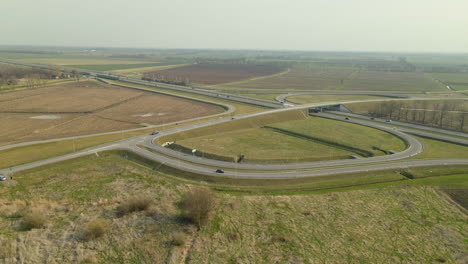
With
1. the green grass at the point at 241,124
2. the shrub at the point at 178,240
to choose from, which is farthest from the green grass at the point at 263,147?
the shrub at the point at 178,240

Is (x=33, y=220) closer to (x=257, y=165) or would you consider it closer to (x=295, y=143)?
(x=257, y=165)

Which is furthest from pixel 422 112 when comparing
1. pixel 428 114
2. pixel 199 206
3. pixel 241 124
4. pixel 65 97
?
pixel 65 97

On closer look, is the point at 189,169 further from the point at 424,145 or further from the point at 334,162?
the point at 424,145

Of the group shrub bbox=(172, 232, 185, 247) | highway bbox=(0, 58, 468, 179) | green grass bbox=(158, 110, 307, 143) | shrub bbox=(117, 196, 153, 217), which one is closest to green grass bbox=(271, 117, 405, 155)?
green grass bbox=(158, 110, 307, 143)

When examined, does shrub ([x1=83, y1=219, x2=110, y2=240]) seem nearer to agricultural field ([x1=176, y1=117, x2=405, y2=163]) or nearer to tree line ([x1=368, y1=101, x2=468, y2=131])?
agricultural field ([x1=176, y1=117, x2=405, y2=163])

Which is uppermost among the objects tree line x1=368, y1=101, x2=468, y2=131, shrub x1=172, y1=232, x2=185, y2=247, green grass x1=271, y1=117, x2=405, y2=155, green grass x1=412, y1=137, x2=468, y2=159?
tree line x1=368, y1=101, x2=468, y2=131

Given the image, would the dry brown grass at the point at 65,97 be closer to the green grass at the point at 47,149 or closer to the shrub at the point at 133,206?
the green grass at the point at 47,149
